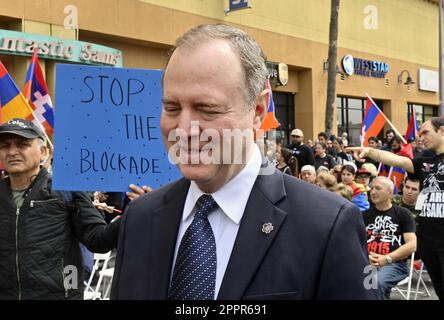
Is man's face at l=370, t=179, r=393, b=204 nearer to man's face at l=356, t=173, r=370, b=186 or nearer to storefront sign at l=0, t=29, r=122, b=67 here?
man's face at l=356, t=173, r=370, b=186

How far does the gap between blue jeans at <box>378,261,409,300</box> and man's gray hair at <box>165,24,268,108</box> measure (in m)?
4.28

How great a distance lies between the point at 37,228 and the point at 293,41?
65.2 feet

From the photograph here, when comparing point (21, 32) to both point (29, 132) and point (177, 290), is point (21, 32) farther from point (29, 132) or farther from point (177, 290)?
point (177, 290)

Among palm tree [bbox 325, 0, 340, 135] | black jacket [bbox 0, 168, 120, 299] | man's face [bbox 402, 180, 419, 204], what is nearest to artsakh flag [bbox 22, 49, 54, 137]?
black jacket [bbox 0, 168, 120, 299]

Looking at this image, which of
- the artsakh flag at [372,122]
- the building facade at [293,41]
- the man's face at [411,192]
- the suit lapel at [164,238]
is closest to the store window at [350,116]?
the building facade at [293,41]

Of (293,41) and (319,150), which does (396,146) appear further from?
(293,41)

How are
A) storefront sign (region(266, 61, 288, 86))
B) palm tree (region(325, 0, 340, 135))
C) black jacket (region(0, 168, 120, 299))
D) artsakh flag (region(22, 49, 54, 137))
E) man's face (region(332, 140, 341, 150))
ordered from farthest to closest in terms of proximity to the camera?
1. storefront sign (region(266, 61, 288, 86))
2. palm tree (region(325, 0, 340, 135))
3. man's face (region(332, 140, 341, 150))
4. artsakh flag (region(22, 49, 54, 137))
5. black jacket (region(0, 168, 120, 299))

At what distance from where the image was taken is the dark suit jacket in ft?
4.42

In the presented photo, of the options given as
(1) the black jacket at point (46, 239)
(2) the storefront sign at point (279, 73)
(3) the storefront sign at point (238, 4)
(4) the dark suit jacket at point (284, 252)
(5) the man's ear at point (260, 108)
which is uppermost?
(3) the storefront sign at point (238, 4)

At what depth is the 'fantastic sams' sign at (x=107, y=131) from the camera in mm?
2996

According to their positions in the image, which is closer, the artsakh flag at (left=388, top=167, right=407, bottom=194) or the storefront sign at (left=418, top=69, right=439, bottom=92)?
the artsakh flag at (left=388, top=167, right=407, bottom=194)

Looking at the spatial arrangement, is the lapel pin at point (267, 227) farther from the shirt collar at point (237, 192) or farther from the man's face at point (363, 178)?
the man's face at point (363, 178)

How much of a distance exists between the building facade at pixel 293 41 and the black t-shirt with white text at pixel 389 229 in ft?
33.0

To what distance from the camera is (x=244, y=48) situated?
143 cm
